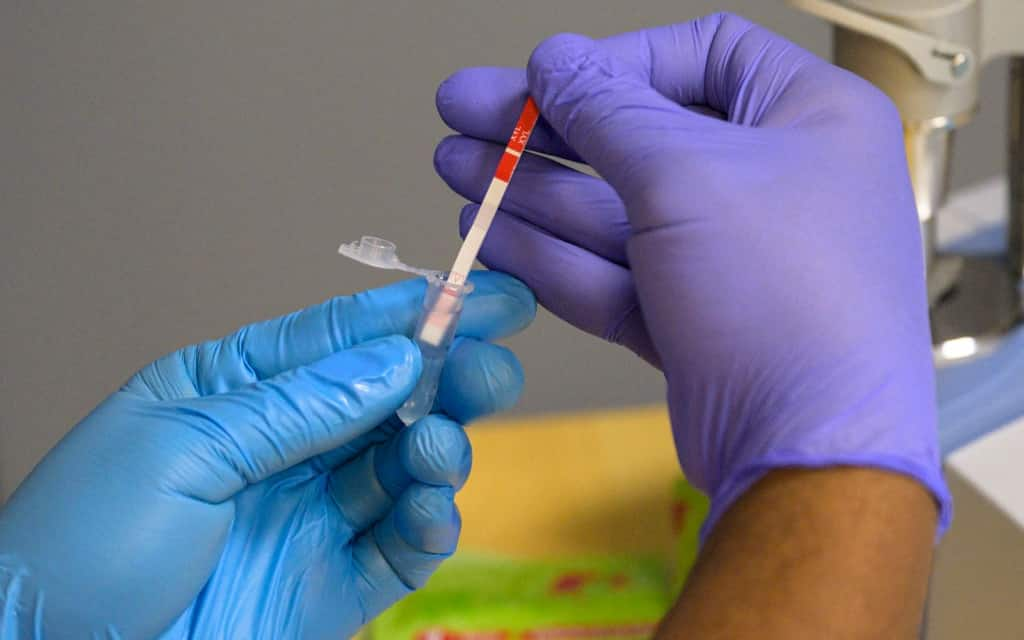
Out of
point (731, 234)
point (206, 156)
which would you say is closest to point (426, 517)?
point (731, 234)

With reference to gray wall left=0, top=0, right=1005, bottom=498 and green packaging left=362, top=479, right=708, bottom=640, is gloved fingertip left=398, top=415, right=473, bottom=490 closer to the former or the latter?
green packaging left=362, top=479, right=708, bottom=640

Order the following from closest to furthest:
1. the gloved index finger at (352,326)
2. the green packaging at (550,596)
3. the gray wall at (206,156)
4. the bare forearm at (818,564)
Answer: the bare forearm at (818,564) < the gloved index finger at (352,326) < the green packaging at (550,596) < the gray wall at (206,156)

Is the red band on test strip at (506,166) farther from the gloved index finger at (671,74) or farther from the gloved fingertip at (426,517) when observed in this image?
the gloved fingertip at (426,517)

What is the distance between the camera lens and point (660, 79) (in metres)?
0.77

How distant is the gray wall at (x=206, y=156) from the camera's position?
1391mm

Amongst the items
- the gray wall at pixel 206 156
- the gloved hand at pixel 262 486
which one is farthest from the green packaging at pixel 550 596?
the gray wall at pixel 206 156

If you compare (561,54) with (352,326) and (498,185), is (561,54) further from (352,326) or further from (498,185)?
(352,326)

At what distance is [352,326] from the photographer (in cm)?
77

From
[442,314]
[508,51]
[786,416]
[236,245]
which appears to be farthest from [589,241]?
[236,245]

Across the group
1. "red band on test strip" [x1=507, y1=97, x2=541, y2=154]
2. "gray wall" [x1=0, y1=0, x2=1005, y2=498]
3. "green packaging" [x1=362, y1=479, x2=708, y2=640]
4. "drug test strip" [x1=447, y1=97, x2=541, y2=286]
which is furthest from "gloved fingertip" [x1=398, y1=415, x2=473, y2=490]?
"gray wall" [x1=0, y1=0, x2=1005, y2=498]

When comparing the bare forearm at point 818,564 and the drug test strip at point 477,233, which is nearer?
the bare forearm at point 818,564

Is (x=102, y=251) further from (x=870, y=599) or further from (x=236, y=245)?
(x=870, y=599)

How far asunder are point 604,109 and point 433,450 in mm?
282

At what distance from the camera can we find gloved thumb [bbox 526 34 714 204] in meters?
0.67
